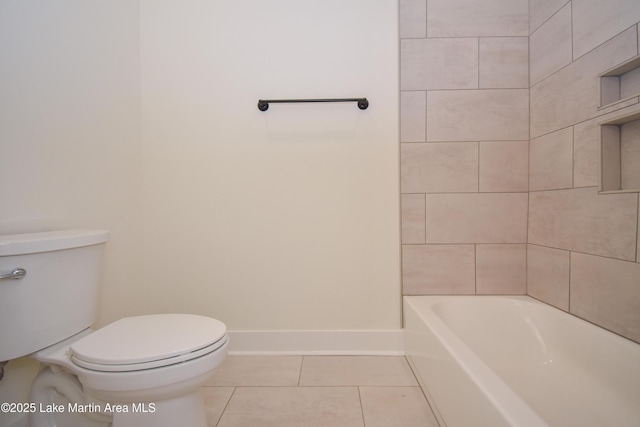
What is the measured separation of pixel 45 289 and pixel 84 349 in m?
0.25

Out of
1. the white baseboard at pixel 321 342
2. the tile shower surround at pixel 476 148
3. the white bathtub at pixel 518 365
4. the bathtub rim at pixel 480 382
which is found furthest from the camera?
the white baseboard at pixel 321 342

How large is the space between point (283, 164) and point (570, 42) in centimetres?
138

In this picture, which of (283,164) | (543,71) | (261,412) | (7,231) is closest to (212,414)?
(261,412)

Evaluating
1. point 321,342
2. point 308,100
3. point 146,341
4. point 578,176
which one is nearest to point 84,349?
point 146,341

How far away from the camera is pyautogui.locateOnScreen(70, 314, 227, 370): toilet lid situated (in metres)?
0.77

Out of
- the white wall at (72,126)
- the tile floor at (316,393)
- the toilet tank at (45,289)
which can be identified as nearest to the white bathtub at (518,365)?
the tile floor at (316,393)

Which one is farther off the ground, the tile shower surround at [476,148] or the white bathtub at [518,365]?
the tile shower surround at [476,148]

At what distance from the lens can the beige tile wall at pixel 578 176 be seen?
3.15ft

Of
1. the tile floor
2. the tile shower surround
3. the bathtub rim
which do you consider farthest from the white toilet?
the tile shower surround

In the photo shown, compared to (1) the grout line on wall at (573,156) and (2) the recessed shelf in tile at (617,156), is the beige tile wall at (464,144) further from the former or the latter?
(2) the recessed shelf in tile at (617,156)

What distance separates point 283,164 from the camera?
1.48 metres

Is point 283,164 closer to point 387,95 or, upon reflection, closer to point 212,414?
point 387,95

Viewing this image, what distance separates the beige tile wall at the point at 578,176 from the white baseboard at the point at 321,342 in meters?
0.80

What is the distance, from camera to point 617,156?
3.32ft
